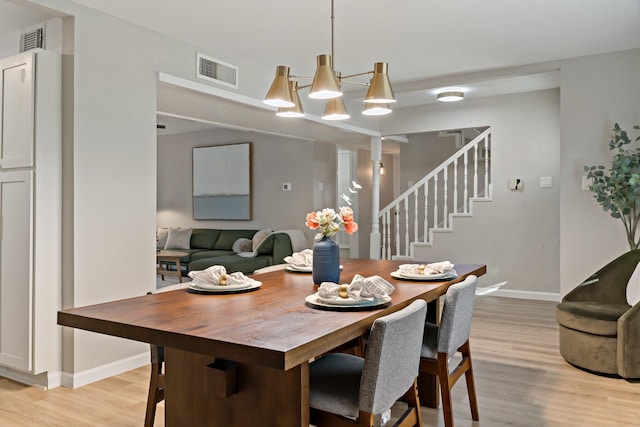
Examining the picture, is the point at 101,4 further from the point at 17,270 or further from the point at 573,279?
the point at 573,279

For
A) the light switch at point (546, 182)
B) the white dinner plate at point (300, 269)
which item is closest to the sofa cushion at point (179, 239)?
the light switch at point (546, 182)

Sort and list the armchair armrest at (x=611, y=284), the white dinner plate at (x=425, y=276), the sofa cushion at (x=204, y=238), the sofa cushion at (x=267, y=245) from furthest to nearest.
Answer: the sofa cushion at (x=204, y=238) → the sofa cushion at (x=267, y=245) → the armchair armrest at (x=611, y=284) → the white dinner plate at (x=425, y=276)

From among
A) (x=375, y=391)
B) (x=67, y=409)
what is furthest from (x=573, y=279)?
(x=67, y=409)

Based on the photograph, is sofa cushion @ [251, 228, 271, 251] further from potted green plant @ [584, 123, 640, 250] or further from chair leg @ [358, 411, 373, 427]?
chair leg @ [358, 411, 373, 427]

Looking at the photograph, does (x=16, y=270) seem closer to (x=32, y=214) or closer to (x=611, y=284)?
(x=32, y=214)

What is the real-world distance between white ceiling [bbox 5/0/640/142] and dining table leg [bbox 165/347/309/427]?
2326mm

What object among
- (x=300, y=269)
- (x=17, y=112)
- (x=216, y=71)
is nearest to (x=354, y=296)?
(x=300, y=269)

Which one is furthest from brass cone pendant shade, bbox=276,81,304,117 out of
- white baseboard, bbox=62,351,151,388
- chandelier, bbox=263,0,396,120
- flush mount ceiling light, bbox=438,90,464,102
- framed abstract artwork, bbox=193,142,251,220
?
framed abstract artwork, bbox=193,142,251,220

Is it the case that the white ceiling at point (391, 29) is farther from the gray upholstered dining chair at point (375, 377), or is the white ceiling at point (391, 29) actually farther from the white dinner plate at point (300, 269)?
the gray upholstered dining chair at point (375, 377)

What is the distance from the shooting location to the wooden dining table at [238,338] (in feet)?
4.80

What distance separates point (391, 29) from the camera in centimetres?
371

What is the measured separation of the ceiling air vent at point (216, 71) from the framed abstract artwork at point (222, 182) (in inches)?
141

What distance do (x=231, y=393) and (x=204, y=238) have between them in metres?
6.21

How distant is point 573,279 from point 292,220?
163 inches
